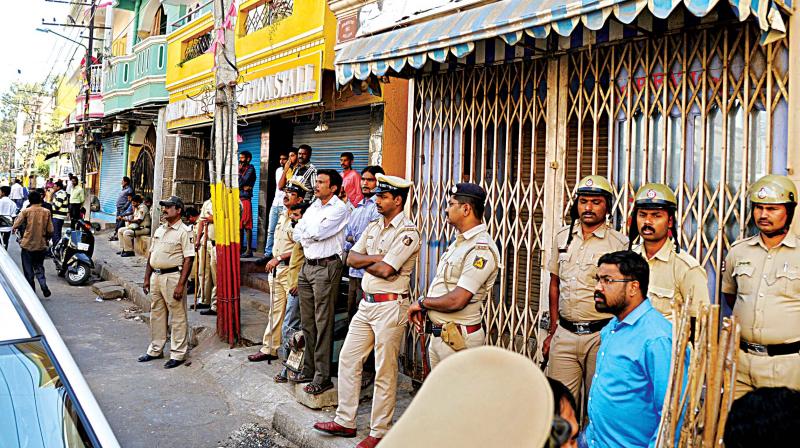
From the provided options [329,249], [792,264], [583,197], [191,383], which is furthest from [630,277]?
[191,383]

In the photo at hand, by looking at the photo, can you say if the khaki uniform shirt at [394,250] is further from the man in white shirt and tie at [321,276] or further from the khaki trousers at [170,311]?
the khaki trousers at [170,311]

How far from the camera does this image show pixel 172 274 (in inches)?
277

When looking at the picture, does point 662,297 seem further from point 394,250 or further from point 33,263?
→ point 33,263

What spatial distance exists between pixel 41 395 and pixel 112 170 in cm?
2256

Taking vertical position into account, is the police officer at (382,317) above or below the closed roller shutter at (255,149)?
below

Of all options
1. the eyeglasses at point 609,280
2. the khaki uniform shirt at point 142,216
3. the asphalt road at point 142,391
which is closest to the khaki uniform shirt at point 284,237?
the asphalt road at point 142,391

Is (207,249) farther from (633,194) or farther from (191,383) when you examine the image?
(633,194)

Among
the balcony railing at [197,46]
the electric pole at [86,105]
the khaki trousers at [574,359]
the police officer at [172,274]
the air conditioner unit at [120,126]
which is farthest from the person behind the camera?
the electric pole at [86,105]

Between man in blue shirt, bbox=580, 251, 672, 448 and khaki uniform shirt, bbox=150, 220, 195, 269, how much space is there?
204 inches

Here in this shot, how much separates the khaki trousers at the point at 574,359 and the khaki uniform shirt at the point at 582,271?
0.38ft

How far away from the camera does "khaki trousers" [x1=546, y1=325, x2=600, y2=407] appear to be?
381 cm

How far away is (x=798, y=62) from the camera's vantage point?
11.8ft

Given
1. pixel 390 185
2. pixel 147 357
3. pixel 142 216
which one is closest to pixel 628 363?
pixel 390 185

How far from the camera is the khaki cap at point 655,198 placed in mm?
3541
